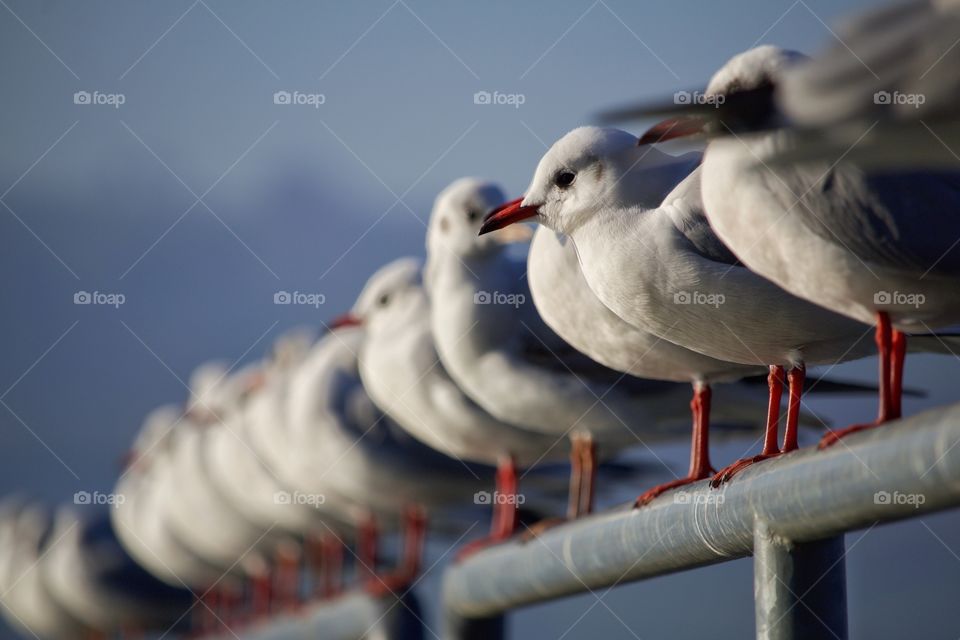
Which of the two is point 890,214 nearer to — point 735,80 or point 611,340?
point 735,80

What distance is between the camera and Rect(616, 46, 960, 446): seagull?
3.32 meters

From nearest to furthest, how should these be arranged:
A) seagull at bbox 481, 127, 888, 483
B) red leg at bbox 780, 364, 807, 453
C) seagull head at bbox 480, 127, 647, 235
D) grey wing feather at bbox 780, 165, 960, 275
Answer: grey wing feather at bbox 780, 165, 960, 275 < red leg at bbox 780, 364, 807, 453 < seagull at bbox 481, 127, 888, 483 < seagull head at bbox 480, 127, 647, 235

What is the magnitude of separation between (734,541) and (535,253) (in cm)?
271

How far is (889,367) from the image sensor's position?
136 inches

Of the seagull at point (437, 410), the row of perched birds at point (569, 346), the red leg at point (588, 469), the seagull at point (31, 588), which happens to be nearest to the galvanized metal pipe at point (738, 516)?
the row of perched birds at point (569, 346)

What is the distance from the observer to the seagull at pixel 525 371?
6.11 meters

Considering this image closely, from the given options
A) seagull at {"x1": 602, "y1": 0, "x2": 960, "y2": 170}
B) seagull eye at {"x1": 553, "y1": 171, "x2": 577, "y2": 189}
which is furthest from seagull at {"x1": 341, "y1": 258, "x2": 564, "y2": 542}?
seagull at {"x1": 602, "y1": 0, "x2": 960, "y2": 170}

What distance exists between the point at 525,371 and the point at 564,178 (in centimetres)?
156

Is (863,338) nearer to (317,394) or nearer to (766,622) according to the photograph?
(766,622)

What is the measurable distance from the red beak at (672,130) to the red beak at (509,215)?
0.89m

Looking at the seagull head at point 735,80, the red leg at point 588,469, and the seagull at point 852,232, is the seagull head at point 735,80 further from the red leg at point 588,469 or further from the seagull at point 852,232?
the red leg at point 588,469

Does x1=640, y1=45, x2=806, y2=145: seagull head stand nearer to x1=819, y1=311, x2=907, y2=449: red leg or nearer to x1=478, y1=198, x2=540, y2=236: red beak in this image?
x1=819, y1=311, x2=907, y2=449: red leg

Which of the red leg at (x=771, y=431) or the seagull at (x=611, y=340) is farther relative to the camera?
the seagull at (x=611, y=340)

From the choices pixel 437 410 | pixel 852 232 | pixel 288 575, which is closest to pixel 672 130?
pixel 852 232
